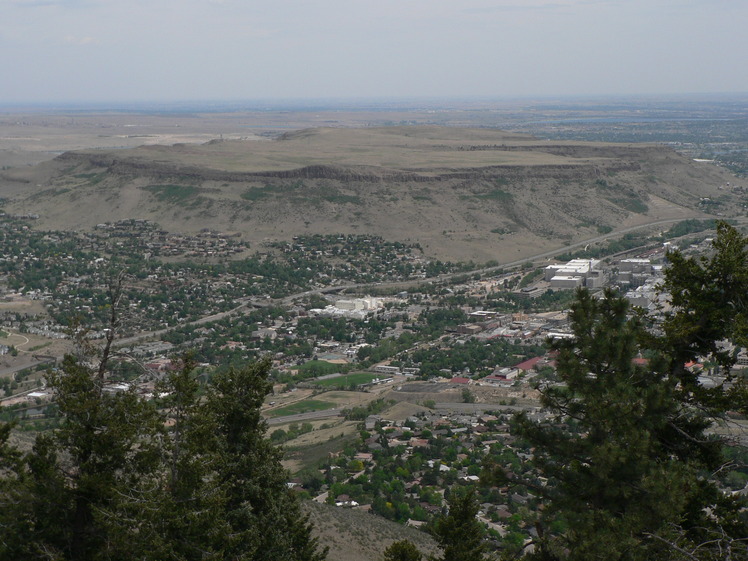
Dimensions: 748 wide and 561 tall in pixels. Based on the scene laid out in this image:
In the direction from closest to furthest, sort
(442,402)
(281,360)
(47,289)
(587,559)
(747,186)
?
1. (587,559)
2. (442,402)
3. (281,360)
4. (47,289)
5. (747,186)

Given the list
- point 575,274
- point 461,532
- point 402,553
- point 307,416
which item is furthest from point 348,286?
point 402,553

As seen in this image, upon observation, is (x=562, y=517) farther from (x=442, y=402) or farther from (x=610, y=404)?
(x=442, y=402)

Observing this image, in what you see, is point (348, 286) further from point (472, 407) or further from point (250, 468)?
point (250, 468)

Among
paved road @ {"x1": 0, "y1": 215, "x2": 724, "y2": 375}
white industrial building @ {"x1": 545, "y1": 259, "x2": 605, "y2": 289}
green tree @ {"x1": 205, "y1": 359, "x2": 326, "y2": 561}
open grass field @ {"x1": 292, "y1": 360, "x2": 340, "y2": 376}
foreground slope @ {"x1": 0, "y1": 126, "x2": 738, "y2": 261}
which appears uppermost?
green tree @ {"x1": 205, "y1": 359, "x2": 326, "y2": 561}

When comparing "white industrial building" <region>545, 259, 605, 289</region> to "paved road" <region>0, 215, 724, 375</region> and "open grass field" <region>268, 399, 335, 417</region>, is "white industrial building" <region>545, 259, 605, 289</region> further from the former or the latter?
"open grass field" <region>268, 399, 335, 417</region>

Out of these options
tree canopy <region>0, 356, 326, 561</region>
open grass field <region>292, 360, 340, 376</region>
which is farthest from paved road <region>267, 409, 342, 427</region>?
tree canopy <region>0, 356, 326, 561</region>

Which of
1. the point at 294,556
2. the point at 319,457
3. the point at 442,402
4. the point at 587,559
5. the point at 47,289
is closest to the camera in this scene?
the point at 587,559

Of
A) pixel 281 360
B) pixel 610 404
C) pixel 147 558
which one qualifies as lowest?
pixel 281 360

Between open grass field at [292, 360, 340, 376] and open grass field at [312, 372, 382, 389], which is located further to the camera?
open grass field at [292, 360, 340, 376]

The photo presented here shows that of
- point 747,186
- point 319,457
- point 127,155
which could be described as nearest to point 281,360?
point 319,457
